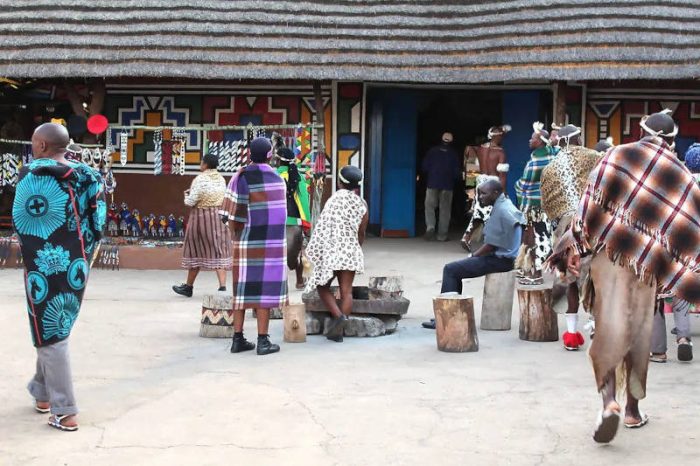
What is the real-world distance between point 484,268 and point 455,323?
105 cm

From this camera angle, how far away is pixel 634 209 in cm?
558

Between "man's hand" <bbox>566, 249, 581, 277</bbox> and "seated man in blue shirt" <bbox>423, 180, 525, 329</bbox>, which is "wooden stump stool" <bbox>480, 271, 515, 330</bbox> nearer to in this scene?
"seated man in blue shirt" <bbox>423, 180, 525, 329</bbox>

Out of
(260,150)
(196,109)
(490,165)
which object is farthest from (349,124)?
(260,150)

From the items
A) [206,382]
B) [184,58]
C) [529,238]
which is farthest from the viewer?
[184,58]

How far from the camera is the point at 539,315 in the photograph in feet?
29.5

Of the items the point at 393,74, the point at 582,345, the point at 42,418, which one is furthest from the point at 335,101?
the point at 42,418

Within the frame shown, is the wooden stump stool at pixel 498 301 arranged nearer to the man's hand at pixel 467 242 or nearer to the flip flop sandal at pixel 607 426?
the flip flop sandal at pixel 607 426

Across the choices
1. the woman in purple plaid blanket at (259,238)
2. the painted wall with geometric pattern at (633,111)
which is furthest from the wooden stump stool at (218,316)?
the painted wall with geometric pattern at (633,111)

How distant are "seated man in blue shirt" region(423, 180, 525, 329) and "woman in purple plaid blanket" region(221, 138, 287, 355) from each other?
182 centimetres

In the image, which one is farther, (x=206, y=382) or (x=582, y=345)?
(x=582, y=345)

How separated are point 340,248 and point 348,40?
255 inches

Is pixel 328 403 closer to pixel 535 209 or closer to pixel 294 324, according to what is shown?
pixel 294 324

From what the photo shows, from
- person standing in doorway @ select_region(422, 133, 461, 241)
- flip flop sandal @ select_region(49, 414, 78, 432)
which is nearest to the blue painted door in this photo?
person standing in doorway @ select_region(422, 133, 461, 241)

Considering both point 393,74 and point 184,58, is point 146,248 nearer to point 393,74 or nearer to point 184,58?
point 184,58
